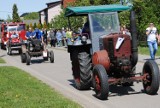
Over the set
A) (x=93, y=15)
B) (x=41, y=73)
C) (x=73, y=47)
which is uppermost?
(x=93, y=15)

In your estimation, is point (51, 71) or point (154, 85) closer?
point (154, 85)

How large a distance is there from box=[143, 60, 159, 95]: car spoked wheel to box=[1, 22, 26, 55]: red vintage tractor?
18552 mm

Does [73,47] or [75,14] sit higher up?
[75,14]

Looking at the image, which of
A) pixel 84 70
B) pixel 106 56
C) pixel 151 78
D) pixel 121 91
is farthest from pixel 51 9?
pixel 151 78

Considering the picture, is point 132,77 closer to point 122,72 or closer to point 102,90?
point 122,72

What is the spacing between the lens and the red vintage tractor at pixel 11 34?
99.5 feet

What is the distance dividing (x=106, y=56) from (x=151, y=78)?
47.9 inches

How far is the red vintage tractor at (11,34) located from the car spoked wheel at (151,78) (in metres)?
18.6

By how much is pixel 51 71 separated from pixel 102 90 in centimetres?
772

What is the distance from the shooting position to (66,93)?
1131cm

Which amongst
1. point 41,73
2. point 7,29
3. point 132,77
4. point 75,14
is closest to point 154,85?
point 132,77

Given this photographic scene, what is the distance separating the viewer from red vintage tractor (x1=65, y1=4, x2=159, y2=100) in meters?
10.2

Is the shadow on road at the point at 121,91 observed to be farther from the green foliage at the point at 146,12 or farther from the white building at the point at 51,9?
the white building at the point at 51,9

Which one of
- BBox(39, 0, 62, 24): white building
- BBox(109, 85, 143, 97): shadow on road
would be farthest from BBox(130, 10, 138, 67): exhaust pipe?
BBox(39, 0, 62, 24): white building
